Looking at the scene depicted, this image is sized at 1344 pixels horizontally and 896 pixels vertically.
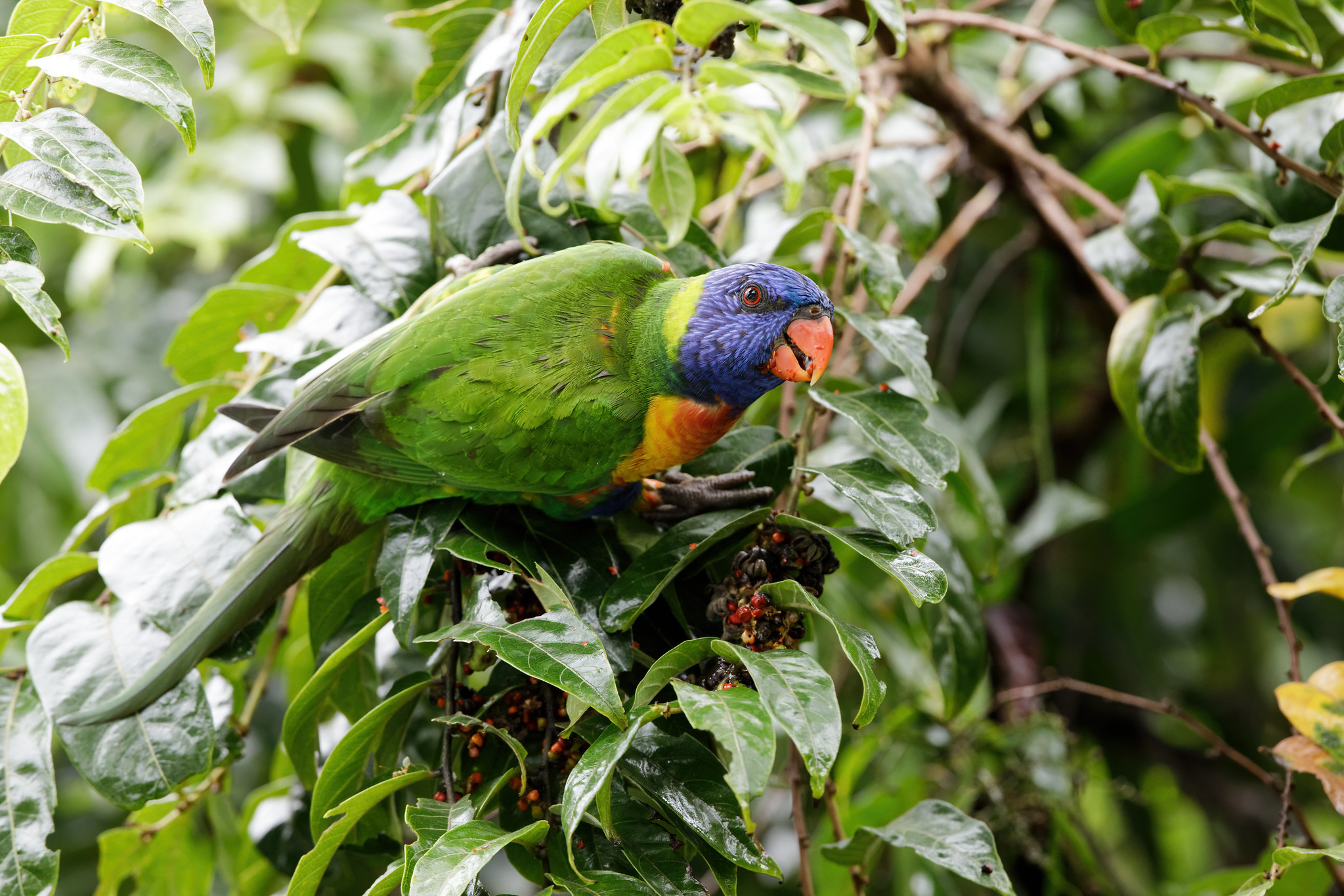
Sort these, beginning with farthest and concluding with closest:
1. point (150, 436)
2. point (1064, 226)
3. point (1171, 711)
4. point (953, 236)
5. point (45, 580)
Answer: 1. point (953, 236)
2. point (1064, 226)
3. point (150, 436)
4. point (1171, 711)
5. point (45, 580)

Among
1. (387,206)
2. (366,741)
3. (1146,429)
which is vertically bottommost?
(366,741)

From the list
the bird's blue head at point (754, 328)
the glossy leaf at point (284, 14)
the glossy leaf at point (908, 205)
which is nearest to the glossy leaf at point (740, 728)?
the bird's blue head at point (754, 328)


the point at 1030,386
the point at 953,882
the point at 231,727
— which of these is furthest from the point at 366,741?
the point at 1030,386

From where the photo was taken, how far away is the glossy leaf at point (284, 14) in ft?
5.73

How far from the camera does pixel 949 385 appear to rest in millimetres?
2879

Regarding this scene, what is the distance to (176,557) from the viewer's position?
1.44 meters

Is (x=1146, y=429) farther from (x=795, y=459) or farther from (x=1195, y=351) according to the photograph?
(x=795, y=459)

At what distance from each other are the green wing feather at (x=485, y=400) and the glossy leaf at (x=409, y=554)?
54 millimetres

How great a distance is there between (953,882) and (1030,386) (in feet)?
4.23

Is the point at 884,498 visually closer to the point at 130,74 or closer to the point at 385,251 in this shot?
the point at 385,251

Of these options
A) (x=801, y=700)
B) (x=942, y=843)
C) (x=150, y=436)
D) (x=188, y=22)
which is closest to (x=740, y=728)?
(x=801, y=700)

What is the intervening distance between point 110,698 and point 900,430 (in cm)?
118

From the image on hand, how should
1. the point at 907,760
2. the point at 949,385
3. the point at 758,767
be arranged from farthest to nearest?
the point at 949,385
the point at 907,760
the point at 758,767

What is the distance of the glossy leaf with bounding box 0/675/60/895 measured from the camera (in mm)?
1266
